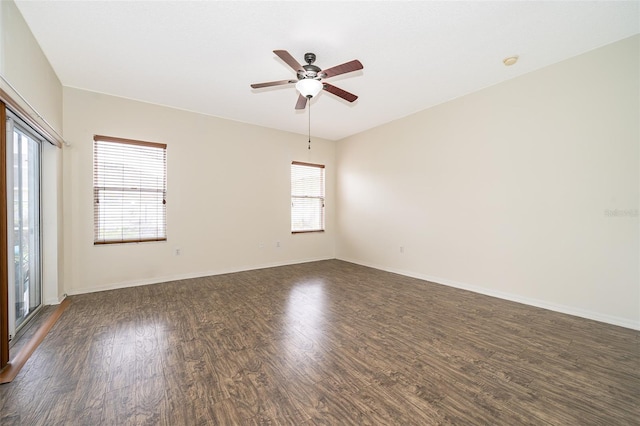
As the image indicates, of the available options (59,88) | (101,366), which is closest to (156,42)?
(59,88)

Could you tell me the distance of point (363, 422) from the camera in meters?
1.58

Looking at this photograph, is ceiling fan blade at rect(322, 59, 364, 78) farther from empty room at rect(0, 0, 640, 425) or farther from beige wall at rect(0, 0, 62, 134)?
beige wall at rect(0, 0, 62, 134)

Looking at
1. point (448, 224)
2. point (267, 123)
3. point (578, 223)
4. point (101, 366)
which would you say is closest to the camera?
point (101, 366)

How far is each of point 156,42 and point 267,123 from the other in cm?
273

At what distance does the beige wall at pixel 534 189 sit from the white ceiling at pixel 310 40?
409mm

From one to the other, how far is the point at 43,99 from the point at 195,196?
7.44 ft

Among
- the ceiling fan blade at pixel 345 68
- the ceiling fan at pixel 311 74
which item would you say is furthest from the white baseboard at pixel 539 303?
the ceiling fan blade at pixel 345 68

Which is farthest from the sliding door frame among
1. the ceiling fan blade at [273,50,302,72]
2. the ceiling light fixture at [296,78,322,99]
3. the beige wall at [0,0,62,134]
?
the ceiling light fixture at [296,78,322,99]

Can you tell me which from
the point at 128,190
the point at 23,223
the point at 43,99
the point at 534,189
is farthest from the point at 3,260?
the point at 534,189

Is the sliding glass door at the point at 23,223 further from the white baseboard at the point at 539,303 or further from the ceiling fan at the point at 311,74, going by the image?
the white baseboard at the point at 539,303

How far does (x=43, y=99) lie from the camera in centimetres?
304

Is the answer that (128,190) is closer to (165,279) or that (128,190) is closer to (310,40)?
(165,279)

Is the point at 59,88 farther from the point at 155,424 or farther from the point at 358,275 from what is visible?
the point at 358,275

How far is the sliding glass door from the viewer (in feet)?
7.77
